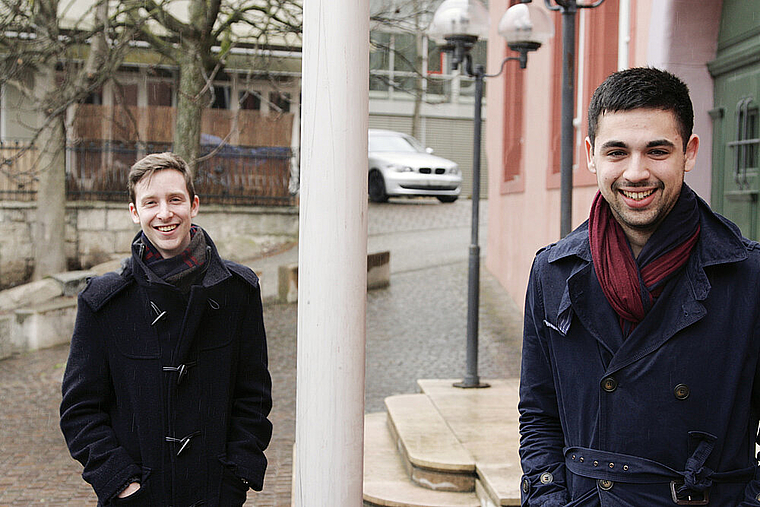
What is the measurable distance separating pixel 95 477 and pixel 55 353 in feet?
31.1

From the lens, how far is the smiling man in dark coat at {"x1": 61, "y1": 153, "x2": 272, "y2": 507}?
9.15ft

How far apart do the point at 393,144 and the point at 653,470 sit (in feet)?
75.3

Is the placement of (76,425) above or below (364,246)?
below

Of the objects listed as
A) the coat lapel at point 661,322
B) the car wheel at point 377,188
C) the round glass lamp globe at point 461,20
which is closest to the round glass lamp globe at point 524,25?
the round glass lamp globe at point 461,20

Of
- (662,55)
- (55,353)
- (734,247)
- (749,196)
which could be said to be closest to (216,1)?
(55,353)

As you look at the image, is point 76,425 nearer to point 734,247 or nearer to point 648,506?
point 648,506

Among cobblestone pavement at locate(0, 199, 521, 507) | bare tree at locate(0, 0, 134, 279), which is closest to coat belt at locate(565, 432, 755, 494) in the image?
cobblestone pavement at locate(0, 199, 521, 507)

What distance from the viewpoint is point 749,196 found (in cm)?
596

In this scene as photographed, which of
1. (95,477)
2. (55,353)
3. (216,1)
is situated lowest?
(55,353)

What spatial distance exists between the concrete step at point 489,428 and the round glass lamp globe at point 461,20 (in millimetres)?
3189

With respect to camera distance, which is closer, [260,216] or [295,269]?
[295,269]

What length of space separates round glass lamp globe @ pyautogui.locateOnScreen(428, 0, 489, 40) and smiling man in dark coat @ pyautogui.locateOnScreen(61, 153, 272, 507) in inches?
232

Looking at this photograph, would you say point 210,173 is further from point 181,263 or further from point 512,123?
point 181,263

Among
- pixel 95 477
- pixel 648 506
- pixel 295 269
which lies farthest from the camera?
pixel 295 269
